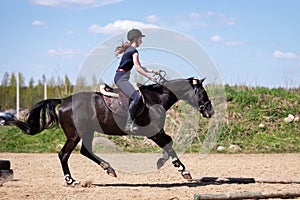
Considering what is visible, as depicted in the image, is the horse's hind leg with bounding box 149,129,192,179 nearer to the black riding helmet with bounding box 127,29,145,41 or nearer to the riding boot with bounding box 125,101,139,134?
the riding boot with bounding box 125,101,139,134

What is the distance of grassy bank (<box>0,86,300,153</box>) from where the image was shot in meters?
18.2

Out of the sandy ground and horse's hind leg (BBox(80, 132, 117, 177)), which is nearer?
the sandy ground

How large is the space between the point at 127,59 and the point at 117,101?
0.91m

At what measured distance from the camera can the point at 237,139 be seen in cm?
1892

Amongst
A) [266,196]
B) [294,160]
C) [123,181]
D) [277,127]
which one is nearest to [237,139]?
[277,127]

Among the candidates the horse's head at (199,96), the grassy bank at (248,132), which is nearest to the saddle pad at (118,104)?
the horse's head at (199,96)

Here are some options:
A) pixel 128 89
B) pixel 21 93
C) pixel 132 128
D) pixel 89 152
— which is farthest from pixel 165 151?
pixel 21 93

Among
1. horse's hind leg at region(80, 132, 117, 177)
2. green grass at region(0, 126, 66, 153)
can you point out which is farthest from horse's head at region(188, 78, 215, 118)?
green grass at region(0, 126, 66, 153)

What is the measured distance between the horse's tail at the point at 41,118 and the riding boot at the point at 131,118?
1525 mm

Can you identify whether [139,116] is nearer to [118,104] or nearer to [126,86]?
[118,104]

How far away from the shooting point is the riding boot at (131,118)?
383 inches

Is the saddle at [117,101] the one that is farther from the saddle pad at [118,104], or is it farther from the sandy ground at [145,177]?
the sandy ground at [145,177]

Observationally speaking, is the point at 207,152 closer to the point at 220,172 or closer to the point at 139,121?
the point at 220,172

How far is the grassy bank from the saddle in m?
7.90
